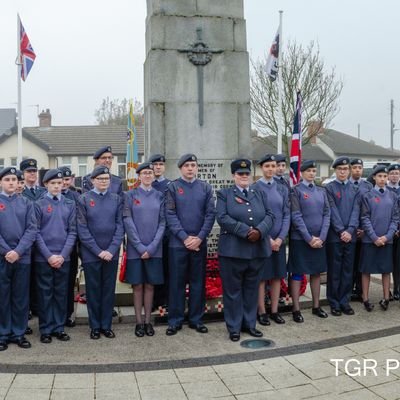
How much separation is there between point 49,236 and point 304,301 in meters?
3.43

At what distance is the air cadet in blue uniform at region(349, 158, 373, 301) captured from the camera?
6696mm

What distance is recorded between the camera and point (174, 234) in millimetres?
5723

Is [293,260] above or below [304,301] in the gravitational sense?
above

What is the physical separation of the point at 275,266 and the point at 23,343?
293 centimetres

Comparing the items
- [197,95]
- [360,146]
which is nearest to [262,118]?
[197,95]

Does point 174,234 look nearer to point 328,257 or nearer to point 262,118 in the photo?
point 328,257

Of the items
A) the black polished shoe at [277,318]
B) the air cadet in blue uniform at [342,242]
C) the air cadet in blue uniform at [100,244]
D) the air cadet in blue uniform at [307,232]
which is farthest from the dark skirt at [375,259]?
the air cadet in blue uniform at [100,244]

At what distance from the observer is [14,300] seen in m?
5.34

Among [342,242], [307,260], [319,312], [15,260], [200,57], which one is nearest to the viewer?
[15,260]

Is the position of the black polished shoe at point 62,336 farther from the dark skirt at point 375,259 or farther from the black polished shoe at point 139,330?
the dark skirt at point 375,259

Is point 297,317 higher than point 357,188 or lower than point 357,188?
lower

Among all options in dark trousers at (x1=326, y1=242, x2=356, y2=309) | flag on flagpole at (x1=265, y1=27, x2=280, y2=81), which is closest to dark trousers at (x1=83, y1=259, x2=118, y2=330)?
dark trousers at (x1=326, y1=242, x2=356, y2=309)

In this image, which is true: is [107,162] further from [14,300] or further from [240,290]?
[240,290]

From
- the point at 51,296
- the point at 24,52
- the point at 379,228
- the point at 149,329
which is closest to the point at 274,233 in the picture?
the point at 379,228
